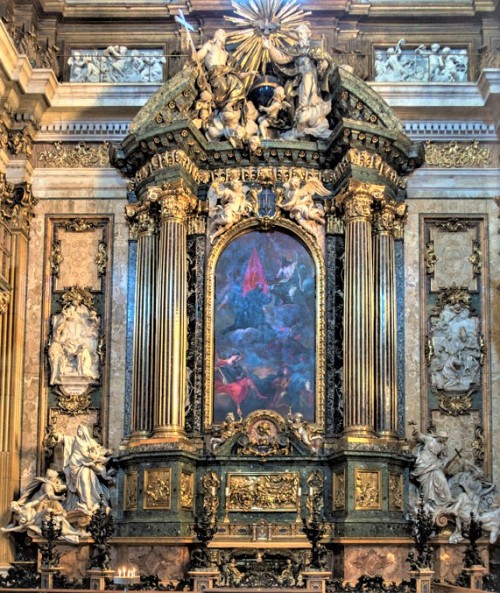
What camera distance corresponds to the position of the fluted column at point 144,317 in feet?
74.7

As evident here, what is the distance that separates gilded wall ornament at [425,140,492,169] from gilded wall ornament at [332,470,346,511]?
6.22 m

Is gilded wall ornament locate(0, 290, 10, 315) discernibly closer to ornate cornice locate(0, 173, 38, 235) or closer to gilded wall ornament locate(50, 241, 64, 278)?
gilded wall ornament locate(50, 241, 64, 278)

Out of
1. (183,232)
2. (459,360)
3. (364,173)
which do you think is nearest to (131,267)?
(183,232)

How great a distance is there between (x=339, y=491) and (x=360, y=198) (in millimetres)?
5138

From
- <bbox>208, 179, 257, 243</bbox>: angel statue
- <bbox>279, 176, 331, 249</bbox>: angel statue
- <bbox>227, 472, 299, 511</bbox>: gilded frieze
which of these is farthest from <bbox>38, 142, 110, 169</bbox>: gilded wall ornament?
<bbox>227, 472, 299, 511</bbox>: gilded frieze

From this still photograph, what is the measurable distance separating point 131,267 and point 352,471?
→ 5660 mm

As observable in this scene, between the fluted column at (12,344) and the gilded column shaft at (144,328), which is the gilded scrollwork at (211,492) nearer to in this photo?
the gilded column shaft at (144,328)

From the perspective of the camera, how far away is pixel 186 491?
22.2m

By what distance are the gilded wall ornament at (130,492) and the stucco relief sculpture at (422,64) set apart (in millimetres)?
8817

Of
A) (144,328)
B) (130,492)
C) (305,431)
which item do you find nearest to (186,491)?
(130,492)

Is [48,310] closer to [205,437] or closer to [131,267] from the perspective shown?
[131,267]

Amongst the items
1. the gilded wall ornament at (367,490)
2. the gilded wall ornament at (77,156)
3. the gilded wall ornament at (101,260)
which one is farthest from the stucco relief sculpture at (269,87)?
the gilded wall ornament at (367,490)

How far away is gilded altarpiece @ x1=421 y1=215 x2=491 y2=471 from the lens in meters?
23.3

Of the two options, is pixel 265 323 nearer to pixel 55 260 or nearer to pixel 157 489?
pixel 157 489
